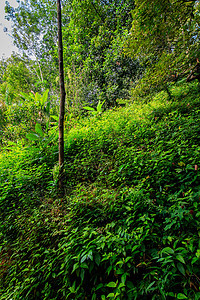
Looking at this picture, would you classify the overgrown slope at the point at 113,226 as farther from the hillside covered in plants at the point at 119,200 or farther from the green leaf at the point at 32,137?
the green leaf at the point at 32,137

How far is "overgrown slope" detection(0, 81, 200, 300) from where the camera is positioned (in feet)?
2.97

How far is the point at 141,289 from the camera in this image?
86cm

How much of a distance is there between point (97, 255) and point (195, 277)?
61 centimetres

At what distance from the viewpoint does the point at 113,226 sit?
124cm

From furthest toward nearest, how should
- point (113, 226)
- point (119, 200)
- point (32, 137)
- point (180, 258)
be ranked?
point (32, 137), point (119, 200), point (113, 226), point (180, 258)

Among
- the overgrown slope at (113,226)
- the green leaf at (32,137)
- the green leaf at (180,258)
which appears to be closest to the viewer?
the green leaf at (180,258)

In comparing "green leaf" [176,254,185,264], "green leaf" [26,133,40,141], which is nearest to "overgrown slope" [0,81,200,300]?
"green leaf" [176,254,185,264]

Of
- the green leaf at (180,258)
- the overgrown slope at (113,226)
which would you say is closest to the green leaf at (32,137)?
the overgrown slope at (113,226)

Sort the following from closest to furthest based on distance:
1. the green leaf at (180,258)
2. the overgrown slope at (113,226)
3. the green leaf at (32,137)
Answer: the green leaf at (180,258) < the overgrown slope at (113,226) < the green leaf at (32,137)

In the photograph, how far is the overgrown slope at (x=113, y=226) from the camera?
0.90 metres

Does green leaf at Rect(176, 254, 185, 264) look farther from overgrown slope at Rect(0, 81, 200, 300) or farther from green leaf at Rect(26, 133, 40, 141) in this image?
green leaf at Rect(26, 133, 40, 141)

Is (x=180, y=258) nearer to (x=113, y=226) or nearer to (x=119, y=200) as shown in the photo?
(x=113, y=226)

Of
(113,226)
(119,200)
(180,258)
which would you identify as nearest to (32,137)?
(119,200)

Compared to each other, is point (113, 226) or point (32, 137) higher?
point (32, 137)
